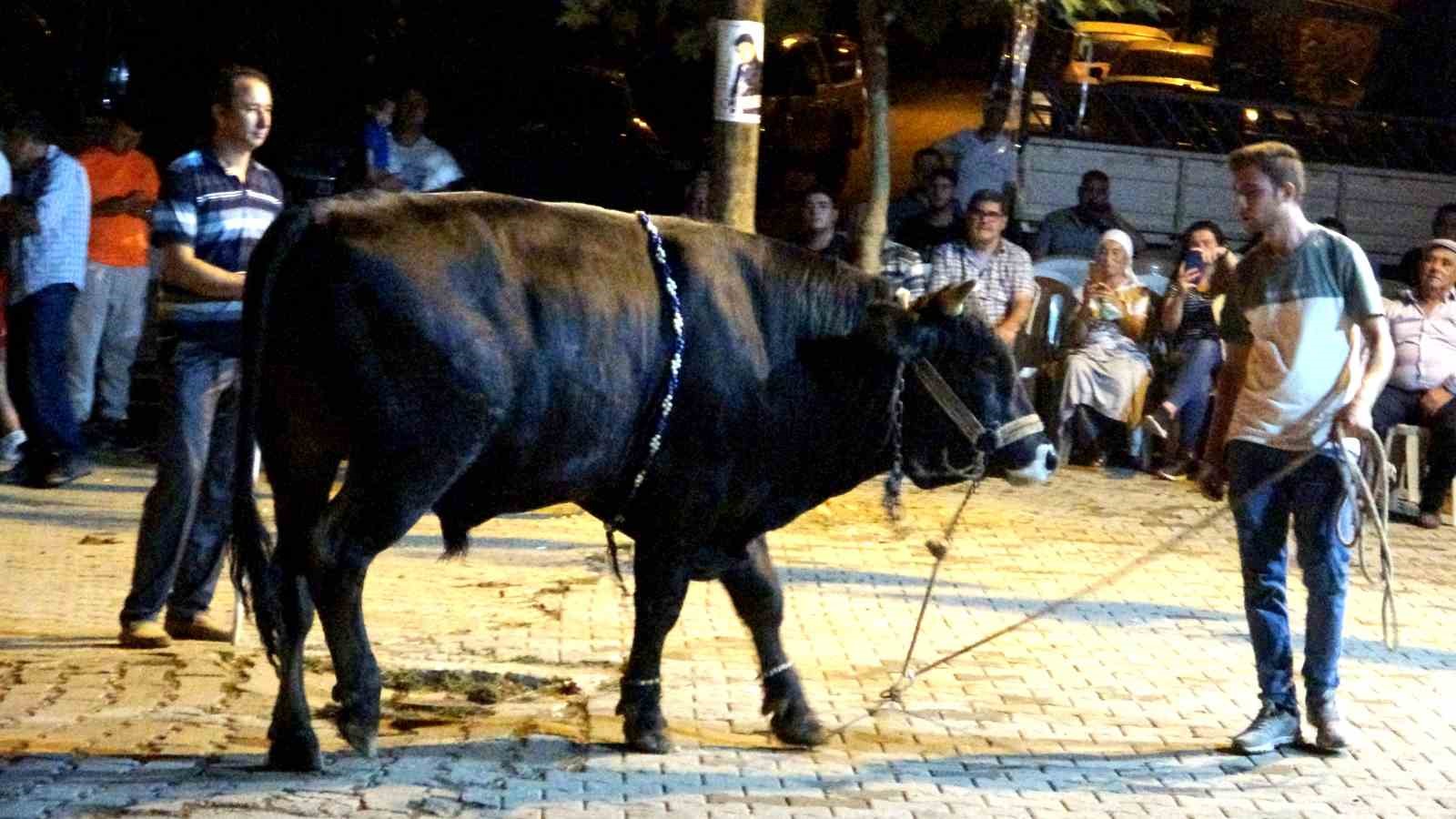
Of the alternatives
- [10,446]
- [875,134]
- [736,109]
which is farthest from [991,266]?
[10,446]

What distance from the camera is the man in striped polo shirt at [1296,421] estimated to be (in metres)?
7.15

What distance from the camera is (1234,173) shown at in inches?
290

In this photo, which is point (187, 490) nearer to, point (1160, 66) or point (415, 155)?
point (415, 155)

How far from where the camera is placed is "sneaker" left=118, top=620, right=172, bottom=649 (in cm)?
795

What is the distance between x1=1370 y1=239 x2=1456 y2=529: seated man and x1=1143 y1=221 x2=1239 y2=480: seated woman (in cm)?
127

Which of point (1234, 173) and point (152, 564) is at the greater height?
point (1234, 173)

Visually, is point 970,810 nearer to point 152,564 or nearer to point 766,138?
point 152,564

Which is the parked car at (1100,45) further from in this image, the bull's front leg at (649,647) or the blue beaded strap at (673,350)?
the bull's front leg at (649,647)

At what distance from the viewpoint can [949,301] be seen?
707 centimetres

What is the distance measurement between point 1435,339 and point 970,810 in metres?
8.21

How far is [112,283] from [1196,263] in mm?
7300

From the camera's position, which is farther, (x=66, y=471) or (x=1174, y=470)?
(x=1174, y=470)

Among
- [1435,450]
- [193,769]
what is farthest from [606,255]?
[1435,450]

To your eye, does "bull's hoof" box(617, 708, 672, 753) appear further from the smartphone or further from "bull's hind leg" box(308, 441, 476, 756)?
the smartphone
